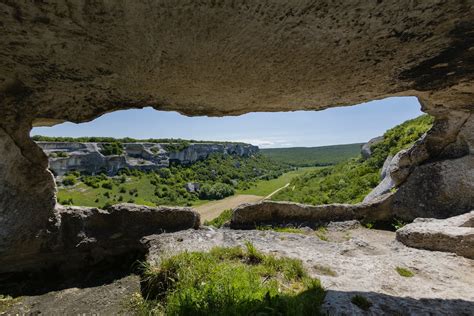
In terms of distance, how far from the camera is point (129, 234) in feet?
25.6

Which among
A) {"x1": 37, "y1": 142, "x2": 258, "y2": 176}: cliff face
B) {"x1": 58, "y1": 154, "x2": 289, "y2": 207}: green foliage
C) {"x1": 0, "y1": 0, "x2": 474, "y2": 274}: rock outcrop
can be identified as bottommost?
{"x1": 58, "y1": 154, "x2": 289, "y2": 207}: green foliage

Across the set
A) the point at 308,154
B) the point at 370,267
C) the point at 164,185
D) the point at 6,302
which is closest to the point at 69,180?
the point at 164,185

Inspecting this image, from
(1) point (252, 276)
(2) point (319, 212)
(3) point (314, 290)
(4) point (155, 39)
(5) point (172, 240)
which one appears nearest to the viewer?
(4) point (155, 39)

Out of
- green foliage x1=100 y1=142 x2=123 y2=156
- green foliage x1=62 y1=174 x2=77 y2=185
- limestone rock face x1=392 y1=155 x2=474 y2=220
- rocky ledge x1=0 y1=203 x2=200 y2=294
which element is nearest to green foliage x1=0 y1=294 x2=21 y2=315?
rocky ledge x1=0 y1=203 x2=200 y2=294

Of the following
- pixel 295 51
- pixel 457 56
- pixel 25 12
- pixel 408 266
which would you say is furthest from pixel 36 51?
pixel 408 266

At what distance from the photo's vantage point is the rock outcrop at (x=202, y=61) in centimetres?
290

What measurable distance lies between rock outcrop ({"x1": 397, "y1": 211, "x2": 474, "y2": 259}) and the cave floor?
0.24 meters

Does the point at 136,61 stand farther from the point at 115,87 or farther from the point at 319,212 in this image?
the point at 319,212

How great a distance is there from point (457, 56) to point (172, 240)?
21.3 feet

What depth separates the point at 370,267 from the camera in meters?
6.39

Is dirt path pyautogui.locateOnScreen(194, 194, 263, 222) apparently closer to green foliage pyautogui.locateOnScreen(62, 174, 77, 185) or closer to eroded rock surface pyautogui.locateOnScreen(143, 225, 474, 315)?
green foliage pyautogui.locateOnScreen(62, 174, 77, 185)

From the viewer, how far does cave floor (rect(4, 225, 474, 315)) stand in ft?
15.9

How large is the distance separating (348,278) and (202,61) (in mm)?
4686

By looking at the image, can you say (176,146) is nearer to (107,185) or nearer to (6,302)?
(107,185)
